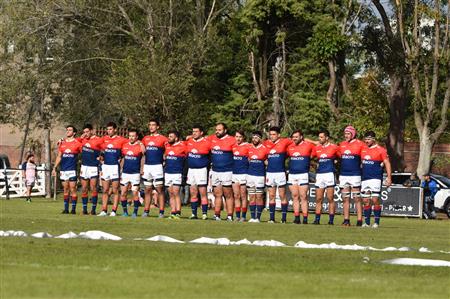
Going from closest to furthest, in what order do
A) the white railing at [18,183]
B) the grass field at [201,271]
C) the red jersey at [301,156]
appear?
the grass field at [201,271] < the red jersey at [301,156] < the white railing at [18,183]

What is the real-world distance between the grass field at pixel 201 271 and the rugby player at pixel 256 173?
849cm

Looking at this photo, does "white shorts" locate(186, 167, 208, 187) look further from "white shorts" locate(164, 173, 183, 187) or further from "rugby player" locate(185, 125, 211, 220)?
"white shorts" locate(164, 173, 183, 187)

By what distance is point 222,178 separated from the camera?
32.3 metres

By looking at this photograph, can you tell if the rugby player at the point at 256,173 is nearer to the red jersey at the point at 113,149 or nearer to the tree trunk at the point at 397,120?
the red jersey at the point at 113,149

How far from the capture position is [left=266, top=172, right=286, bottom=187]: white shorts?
31.8 meters

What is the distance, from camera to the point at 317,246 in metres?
21.2

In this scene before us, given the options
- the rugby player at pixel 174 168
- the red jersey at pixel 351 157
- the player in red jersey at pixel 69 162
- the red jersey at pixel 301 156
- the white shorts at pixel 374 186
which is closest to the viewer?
the white shorts at pixel 374 186

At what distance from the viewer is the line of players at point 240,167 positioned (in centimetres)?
3116

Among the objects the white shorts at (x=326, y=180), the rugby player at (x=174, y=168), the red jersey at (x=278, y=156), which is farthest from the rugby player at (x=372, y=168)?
the rugby player at (x=174, y=168)

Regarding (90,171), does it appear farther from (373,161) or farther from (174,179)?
(373,161)

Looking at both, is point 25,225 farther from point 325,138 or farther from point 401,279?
point 401,279

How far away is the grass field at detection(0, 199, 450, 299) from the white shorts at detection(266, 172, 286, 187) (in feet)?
26.5

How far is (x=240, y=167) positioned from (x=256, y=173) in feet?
1.52

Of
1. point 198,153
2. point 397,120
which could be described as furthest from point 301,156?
point 397,120
